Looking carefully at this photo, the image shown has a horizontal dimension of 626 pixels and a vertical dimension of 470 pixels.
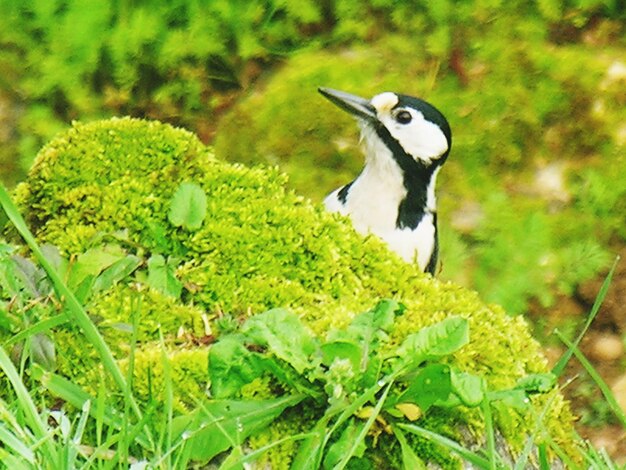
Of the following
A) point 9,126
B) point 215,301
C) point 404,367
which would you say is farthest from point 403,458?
point 9,126

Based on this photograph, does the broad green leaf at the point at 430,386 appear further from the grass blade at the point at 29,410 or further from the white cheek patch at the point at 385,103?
the white cheek patch at the point at 385,103

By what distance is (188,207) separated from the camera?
10.8 feet

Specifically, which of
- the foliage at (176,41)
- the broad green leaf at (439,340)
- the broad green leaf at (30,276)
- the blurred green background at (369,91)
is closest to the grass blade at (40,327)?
the broad green leaf at (30,276)

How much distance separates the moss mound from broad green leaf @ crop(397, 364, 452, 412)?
0.39 feet

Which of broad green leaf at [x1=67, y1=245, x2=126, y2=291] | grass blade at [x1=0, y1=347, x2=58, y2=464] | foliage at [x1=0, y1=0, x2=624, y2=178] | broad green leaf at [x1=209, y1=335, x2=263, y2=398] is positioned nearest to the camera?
grass blade at [x1=0, y1=347, x2=58, y2=464]

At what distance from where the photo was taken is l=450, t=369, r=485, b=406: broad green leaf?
2.51 m

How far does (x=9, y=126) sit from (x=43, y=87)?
1.15 feet

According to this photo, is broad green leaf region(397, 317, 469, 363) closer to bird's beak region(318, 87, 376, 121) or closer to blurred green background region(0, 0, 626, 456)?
bird's beak region(318, 87, 376, 121)

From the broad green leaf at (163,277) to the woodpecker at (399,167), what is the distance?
1605mm

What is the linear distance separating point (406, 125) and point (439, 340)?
2371 mm

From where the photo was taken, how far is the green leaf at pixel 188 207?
3.28m

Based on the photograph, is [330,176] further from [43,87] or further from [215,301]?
[215,301]

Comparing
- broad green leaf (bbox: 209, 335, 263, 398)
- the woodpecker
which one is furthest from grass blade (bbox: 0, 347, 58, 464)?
the woodpecker

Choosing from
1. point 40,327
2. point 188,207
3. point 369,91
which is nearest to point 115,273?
point 188,207
